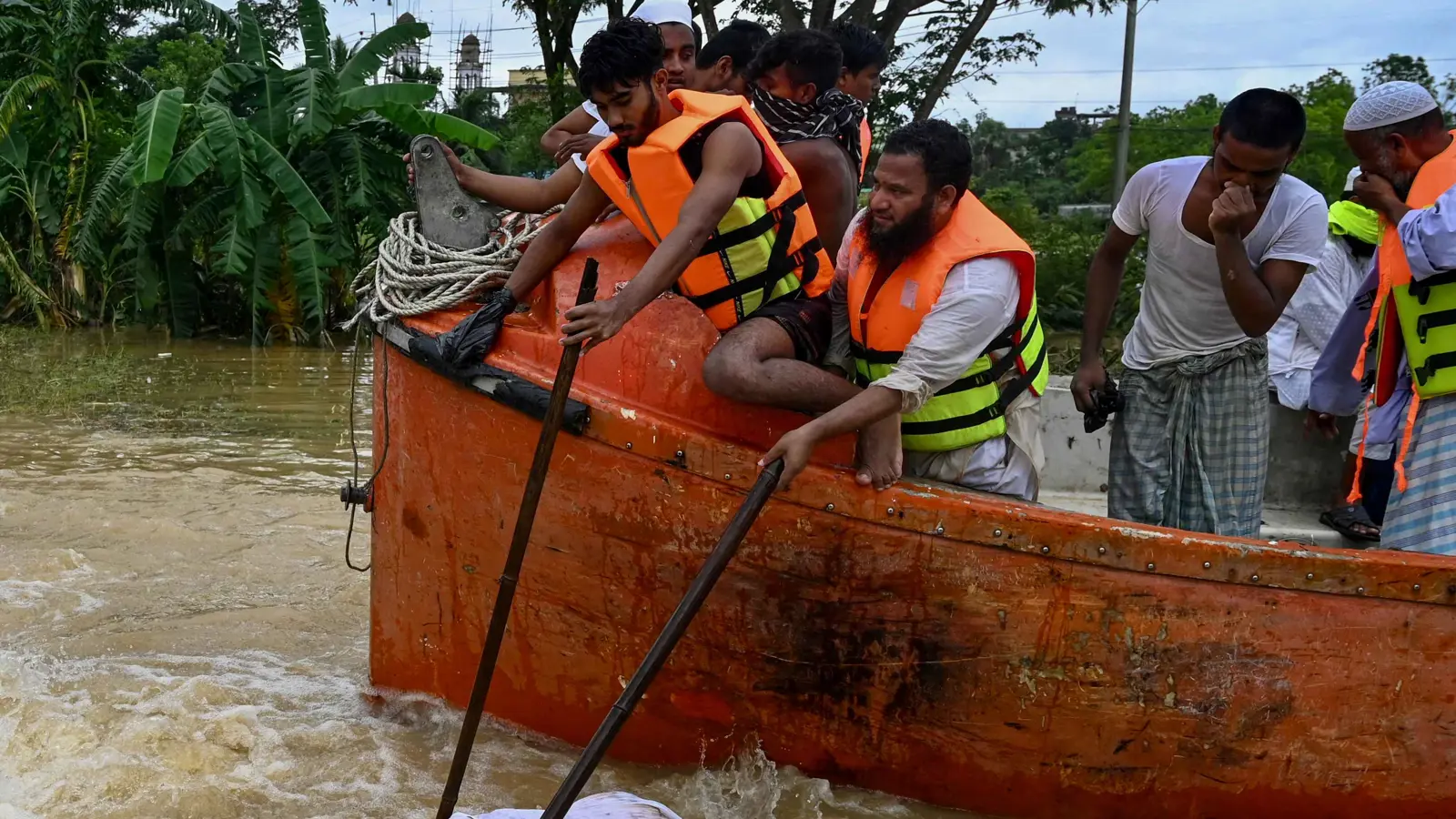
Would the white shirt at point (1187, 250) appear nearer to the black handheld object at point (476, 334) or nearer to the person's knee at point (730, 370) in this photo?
the person's knee at point (730, 370)

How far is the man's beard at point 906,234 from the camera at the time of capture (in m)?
2.77

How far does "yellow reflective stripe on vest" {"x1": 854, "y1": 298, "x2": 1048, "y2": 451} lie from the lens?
2930 mm

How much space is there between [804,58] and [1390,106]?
1.48 m

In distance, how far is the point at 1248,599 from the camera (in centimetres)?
276

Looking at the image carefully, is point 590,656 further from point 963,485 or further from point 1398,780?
point 1398,780

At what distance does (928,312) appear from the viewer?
2.74 metres

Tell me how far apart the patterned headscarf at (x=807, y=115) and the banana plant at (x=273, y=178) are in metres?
8.38

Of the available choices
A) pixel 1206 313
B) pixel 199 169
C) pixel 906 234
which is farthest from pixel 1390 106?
pixel 199 169

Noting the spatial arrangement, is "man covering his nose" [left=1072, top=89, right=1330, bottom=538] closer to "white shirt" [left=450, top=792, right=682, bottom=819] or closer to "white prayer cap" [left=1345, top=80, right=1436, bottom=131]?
"white prayer cap" [left=1345, top=80, right=1436, bottom=131]

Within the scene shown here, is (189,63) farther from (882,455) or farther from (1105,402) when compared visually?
(882,455)

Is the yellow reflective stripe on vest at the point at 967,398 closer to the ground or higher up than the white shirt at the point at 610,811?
higher up

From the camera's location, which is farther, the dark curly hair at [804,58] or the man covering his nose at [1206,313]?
the dark curly hair at [804,58]

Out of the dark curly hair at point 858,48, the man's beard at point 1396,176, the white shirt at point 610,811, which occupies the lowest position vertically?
the white shirt at point 610,811

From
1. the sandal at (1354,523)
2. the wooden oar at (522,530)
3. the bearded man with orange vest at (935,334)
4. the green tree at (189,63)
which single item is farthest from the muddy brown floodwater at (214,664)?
the green tree at (189,63)
